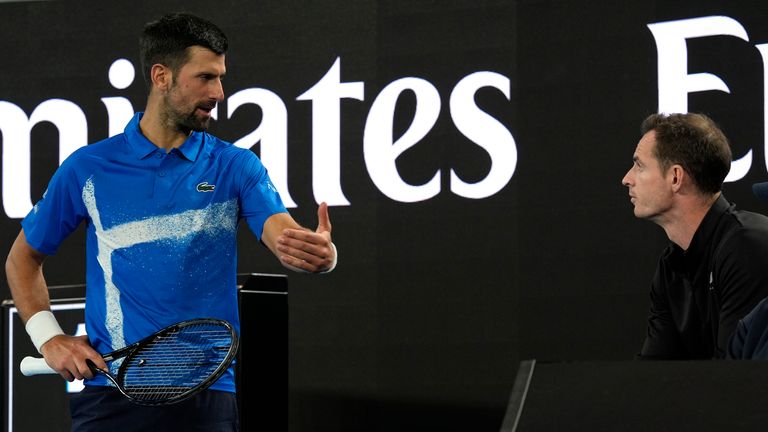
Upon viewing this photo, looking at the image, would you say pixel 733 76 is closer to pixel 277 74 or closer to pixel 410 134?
pixel 410 134

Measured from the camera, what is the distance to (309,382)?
4082 millimetres

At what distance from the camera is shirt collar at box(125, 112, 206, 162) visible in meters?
2.15

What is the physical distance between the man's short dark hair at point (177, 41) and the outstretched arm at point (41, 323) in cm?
42

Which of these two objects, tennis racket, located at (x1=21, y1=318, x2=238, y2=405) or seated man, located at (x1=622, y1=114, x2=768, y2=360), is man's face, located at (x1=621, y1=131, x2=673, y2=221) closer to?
seated man, located at (x1=622, y1=114, x2=768, y2=360)

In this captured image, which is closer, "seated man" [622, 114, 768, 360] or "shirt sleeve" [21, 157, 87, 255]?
"shirt sleeve" [21, 157, 87, 255]

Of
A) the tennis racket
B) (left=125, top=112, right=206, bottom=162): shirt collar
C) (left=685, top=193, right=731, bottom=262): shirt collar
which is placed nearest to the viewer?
the tennis racket

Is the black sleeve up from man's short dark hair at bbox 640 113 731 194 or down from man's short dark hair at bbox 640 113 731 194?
down

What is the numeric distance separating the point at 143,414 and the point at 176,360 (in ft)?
0.44

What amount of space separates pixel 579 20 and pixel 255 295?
1621mm

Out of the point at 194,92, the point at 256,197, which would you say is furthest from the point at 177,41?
the point at 256,197

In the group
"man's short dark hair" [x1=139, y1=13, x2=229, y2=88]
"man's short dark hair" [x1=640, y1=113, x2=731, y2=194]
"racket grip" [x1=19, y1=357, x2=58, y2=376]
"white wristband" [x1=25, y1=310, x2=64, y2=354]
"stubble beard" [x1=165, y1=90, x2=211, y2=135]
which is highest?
"man's short dark hair" [x1=139, y1=13, x2=229, y2=88]

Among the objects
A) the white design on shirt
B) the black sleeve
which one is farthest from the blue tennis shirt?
the black sleeve

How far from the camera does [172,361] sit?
195 centimetres

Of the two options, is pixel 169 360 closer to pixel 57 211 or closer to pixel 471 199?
pixel 57 211
